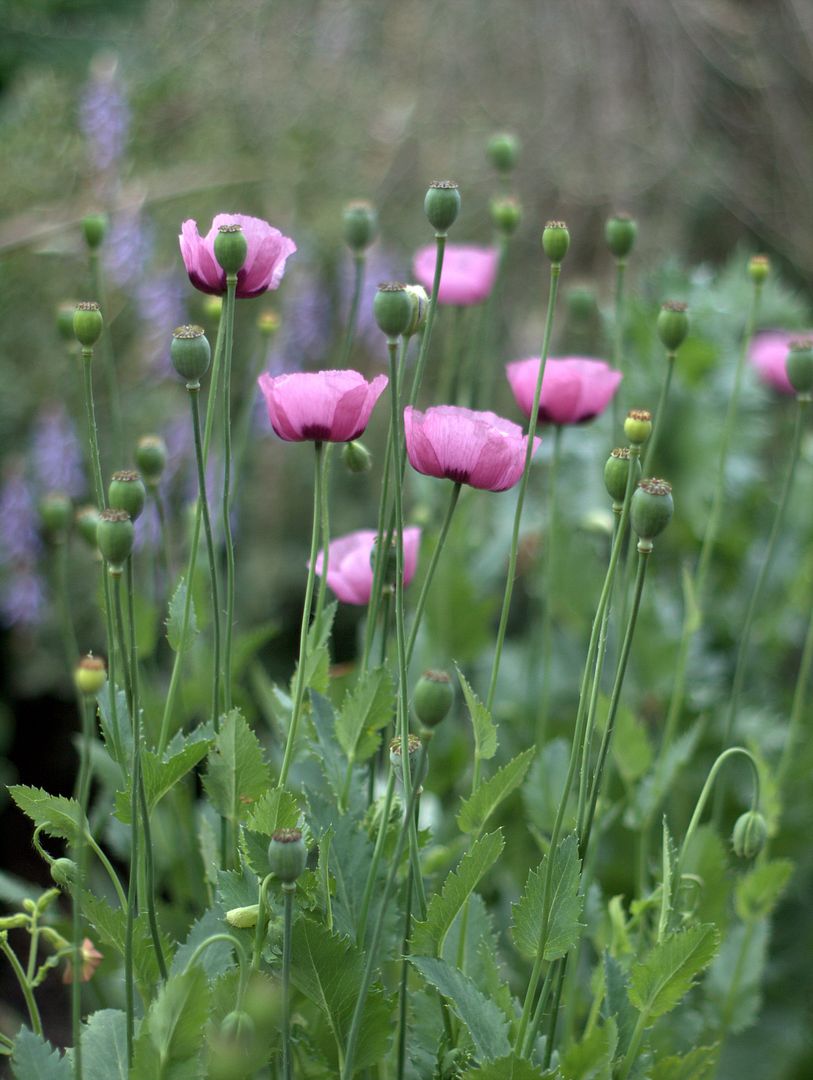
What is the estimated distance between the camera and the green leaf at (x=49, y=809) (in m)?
0.50

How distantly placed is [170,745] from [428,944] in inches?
5.4

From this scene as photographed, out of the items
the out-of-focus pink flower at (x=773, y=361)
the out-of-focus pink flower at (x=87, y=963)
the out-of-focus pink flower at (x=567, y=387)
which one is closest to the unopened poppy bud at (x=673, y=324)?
the out-of-focus pink flower at (x=567, y=387)

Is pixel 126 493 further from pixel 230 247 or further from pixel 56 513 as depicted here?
pixel 56 513

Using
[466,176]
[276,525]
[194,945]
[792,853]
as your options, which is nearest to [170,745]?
[194,945]

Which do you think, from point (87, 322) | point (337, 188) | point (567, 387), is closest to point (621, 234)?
point (567, 387)

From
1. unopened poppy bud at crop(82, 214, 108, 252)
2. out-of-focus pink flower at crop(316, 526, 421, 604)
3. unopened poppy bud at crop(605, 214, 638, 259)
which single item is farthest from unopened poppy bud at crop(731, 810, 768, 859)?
unopened poppy bud at crop(82, 214, 108, 252)

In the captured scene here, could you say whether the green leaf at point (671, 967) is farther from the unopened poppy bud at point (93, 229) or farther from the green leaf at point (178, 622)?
the unopened poppy bud at point (93, 229)

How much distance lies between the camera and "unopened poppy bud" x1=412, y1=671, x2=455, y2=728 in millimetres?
440

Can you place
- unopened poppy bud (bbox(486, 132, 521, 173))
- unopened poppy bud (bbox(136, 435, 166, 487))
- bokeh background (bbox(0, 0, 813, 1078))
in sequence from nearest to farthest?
unopened poppy bud (bbox(136, 435, 166, 487)) < unopened poppy bud (bbox(486, 132, 521, 173)) < bokeh background (bbox(0, 0, 813, 1078))

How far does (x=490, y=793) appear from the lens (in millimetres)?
518

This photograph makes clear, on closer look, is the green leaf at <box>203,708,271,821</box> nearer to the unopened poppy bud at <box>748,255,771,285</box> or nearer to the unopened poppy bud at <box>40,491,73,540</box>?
the unopened poppy bud at <box>40,491,73,540</box>

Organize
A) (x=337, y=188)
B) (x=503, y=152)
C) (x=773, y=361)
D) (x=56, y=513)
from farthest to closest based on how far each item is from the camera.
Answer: (x=337, y=188), (x=773, y=361), (x=503, y=152), (x=56, y=513)

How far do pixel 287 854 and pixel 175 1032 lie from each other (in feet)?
0.25

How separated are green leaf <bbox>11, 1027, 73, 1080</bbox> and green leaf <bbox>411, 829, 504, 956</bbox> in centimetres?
14
